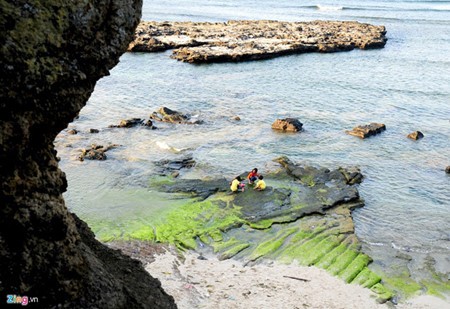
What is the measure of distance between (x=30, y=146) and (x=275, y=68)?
53046 millimetres

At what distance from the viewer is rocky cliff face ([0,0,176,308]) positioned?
692 centimetres

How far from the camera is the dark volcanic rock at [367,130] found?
36.8 m

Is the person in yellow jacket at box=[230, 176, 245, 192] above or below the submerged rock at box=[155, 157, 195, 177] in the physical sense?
above

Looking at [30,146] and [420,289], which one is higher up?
[30,146]

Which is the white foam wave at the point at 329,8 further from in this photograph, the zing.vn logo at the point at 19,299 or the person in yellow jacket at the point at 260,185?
the zing.vn logo at the point at 19,299

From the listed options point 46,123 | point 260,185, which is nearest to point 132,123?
point 260,185

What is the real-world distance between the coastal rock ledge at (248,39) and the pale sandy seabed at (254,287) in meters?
43.5

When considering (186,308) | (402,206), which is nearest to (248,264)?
(186,308)

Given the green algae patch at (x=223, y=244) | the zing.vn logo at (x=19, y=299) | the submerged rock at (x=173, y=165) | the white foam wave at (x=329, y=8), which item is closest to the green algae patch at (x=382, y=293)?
the green algae patch at (x=223, y=244)

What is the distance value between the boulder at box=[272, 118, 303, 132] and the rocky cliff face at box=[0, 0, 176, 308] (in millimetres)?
29243

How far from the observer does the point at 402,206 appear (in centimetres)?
2620

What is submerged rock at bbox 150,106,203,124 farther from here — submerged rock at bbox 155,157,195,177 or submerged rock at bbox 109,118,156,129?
submerged rock at bbox 155,157,195,177


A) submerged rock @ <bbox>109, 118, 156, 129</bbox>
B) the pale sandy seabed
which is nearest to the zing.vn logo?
the pale sandy seabed

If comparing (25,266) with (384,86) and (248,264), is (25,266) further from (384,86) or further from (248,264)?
(384,86)
